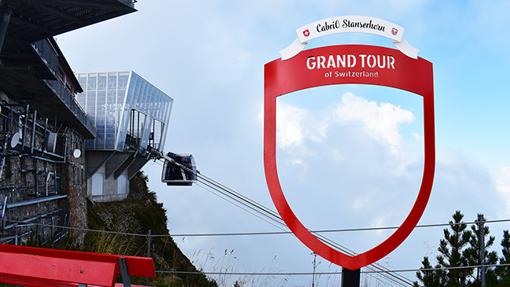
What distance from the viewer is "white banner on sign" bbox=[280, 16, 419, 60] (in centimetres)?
448

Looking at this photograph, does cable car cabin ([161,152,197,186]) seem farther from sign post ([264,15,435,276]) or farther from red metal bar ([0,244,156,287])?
sign post ([264,15,435,276])

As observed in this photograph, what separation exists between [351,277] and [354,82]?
148 cm

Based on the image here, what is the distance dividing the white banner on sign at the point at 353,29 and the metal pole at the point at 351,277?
5.55 feet

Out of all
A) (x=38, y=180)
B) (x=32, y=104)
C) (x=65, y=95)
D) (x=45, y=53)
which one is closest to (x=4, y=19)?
(x=45, y=53)

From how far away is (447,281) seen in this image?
33.0 feet

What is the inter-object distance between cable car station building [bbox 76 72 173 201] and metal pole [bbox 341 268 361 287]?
27439 mm

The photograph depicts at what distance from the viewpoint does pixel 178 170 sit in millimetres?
36656

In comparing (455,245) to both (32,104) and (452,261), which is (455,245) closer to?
(452,261)

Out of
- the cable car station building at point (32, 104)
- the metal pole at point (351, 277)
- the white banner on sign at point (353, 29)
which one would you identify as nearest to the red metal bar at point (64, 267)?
the metal pole at point (351, 277)

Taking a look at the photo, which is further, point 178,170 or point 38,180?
point 178,170

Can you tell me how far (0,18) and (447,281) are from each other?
9.78m

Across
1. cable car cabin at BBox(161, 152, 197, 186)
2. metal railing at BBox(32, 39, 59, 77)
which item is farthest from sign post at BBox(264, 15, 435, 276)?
cable car cabin at BBox(161, 152, 197, 186)

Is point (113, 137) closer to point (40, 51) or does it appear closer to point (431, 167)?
point (40, 51)

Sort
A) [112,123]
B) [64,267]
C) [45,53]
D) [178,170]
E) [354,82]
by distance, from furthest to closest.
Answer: [178,170] → [112,123] → [45,53] → [354,82] → [64,267]
